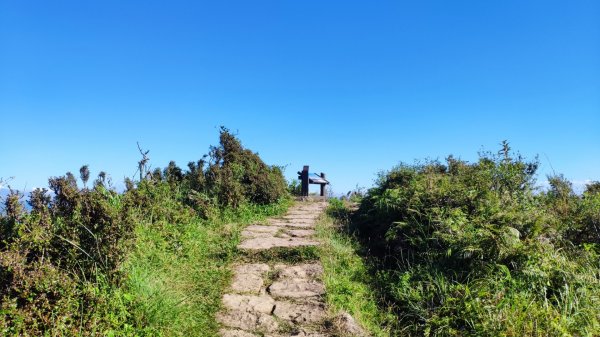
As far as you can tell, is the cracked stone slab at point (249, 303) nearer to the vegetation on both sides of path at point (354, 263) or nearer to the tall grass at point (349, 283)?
the vegetation on both sides of path at point (354, 263)

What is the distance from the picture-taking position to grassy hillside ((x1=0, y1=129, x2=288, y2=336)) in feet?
8.93

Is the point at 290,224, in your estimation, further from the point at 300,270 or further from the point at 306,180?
the point at 306,180

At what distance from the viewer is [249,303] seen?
3.72m

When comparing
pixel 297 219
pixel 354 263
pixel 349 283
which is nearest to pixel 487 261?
pixel 349 283

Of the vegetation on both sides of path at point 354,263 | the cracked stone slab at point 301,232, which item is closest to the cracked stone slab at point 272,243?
the vegetation on both sides of path at point 354,263

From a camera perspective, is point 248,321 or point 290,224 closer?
point 248,321

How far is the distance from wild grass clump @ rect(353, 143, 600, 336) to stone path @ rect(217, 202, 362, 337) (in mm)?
779

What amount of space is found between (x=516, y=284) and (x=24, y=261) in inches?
167

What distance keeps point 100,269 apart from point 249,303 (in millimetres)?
1354

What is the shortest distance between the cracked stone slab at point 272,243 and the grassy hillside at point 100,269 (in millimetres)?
250

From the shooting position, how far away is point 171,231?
16.6ft

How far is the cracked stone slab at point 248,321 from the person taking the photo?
328 centimetres

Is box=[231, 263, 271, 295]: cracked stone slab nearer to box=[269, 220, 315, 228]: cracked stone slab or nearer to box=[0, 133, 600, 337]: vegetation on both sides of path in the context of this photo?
box=[0, 133, 600, 337]: vegetation on both sides of path

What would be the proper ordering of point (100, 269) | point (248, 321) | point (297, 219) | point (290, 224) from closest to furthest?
1. point (100, 269)
2. point (248, 321)
3. point (290, 224)
4. point (297, 219)
